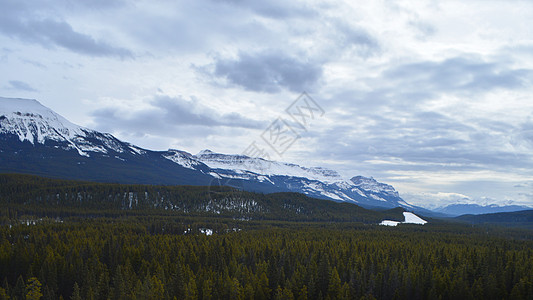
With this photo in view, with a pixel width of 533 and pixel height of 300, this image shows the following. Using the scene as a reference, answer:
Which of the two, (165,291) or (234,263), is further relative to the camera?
(234,263)

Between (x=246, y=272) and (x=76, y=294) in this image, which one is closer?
(x=76, y=294)

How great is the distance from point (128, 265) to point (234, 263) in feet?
70.4

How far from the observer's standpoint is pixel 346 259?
287 feet

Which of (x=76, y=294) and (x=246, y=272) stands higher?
(x=246, y=272)

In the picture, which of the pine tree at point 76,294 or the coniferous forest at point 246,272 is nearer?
the pine tree at point 76,294

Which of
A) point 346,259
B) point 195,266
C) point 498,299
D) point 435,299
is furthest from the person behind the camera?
point 346,259

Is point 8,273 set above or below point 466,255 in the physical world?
below

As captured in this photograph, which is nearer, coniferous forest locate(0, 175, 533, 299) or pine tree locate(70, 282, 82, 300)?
pine tree locate(70, 282, 82, 300)

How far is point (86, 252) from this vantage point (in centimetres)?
8456

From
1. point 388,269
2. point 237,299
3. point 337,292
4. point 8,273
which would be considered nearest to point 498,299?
point 388,269

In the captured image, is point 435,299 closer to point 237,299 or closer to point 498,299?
point 498,299

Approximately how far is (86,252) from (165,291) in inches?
1395

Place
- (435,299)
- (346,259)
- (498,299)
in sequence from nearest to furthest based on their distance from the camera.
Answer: (435,299), (498,299), (346,259)

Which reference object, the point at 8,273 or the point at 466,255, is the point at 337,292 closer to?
the point at 466,255
